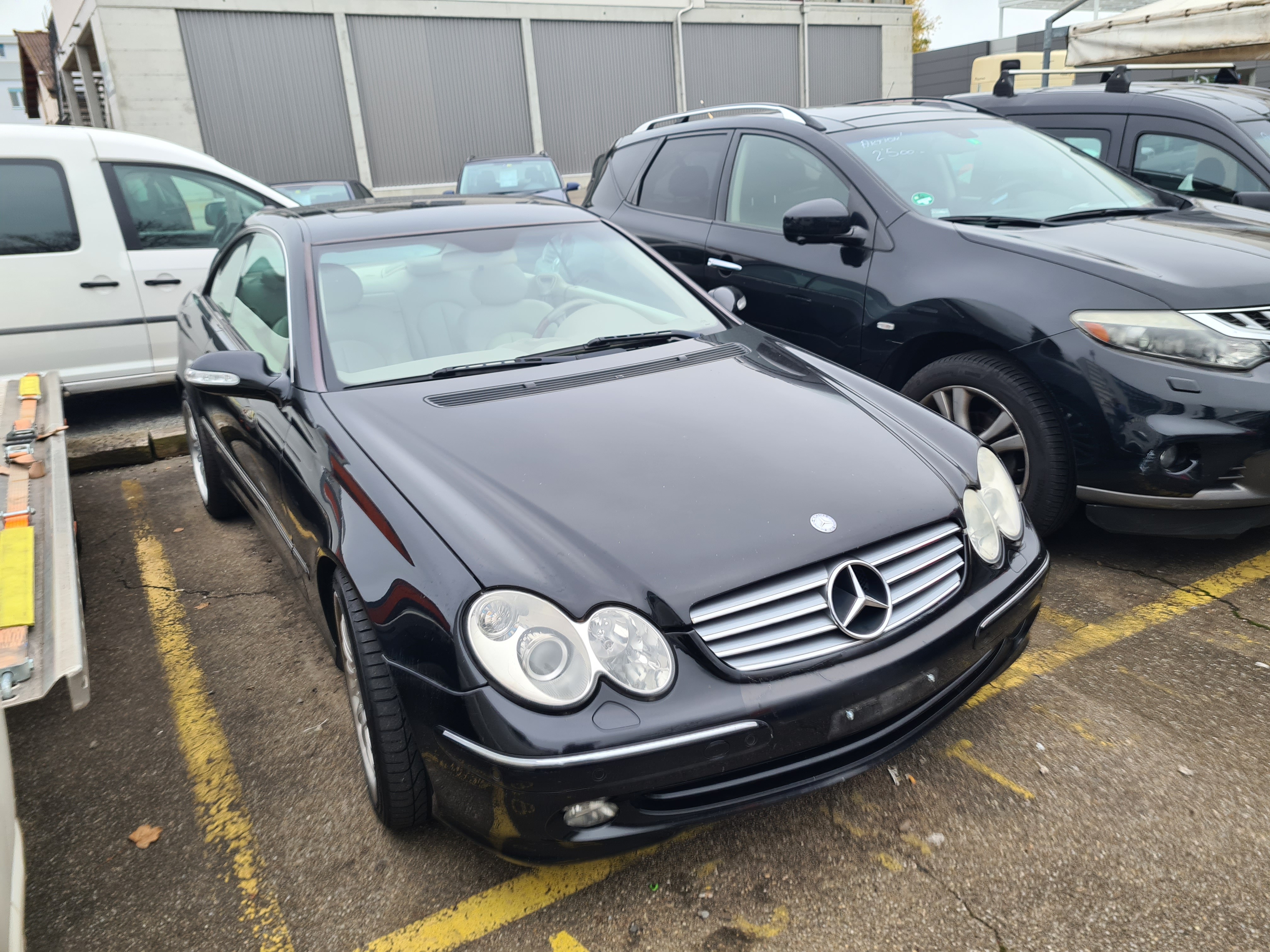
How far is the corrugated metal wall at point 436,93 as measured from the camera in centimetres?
2061

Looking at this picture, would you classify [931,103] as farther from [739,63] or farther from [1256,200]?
[739,63]

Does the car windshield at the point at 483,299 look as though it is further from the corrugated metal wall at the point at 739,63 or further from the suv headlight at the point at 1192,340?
the corrugated metal wall at the point at 739,63

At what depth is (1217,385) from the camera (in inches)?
115

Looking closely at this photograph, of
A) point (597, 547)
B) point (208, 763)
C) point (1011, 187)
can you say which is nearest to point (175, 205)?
point (208, 763)

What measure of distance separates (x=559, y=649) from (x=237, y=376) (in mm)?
1609

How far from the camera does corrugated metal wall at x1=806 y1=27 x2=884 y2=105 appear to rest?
2627 cm

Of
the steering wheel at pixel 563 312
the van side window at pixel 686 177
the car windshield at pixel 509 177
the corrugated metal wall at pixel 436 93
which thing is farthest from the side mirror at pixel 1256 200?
the corrugated metal wall at pixel 436 93

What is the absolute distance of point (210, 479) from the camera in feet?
13.4

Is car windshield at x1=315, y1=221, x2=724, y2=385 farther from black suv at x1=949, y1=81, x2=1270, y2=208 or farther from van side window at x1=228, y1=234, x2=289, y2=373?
black suv at x1=949, y1=81, x2=1270, y2=208

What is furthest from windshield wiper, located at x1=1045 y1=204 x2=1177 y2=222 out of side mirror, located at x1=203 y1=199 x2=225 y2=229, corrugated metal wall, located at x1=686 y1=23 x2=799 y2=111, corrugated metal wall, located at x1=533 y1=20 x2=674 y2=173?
corrugated metal wall, located at x1=686 y1=23 x2=799 y2=111

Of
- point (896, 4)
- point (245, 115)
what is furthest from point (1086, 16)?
point (245, 115)

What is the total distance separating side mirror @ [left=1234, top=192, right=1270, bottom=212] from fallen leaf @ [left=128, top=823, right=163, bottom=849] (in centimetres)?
543

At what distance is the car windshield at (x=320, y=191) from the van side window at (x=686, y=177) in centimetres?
870

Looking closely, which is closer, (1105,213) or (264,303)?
(264,303)
